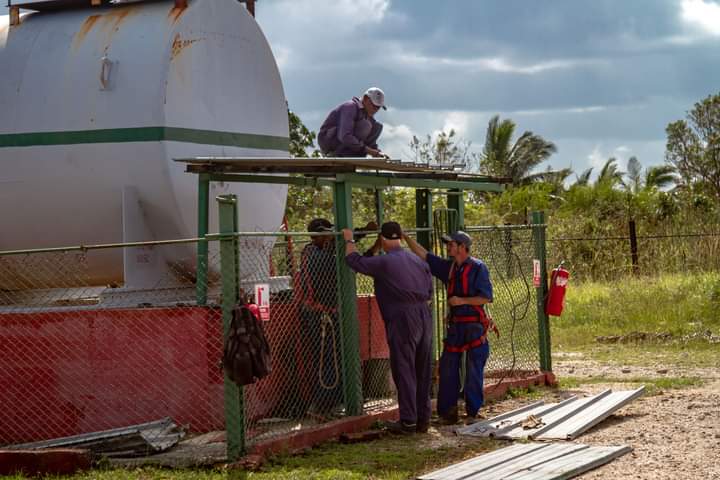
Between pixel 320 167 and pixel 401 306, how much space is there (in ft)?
4.56

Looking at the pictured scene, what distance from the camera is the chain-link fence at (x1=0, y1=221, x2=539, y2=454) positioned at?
9.48m

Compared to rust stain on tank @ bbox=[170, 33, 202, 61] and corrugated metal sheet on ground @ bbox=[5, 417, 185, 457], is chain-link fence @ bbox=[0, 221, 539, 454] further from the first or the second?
rust stain on tank @ bbox=[170, 33, 202, 61]

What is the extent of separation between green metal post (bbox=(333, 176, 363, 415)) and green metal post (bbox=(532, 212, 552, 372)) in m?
3.54

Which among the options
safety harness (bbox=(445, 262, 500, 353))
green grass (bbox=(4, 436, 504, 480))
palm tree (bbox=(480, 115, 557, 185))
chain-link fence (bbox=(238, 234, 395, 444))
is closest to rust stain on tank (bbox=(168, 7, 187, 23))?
chain-link fence (bbox=(238, 234, 395, 444))

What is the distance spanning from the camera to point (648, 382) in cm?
1265

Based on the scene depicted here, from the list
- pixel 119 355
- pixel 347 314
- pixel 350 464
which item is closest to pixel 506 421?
pixel 347 314

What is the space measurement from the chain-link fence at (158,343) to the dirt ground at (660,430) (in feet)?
4.21

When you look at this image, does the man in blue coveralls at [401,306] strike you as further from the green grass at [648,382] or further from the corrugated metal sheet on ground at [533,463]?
the green grass at [648,382]

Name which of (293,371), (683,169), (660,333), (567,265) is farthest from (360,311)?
(683,169)

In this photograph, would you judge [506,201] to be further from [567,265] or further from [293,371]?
[293,371]

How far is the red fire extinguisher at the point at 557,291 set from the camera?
12.7 meters

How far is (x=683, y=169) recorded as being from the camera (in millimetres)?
46312

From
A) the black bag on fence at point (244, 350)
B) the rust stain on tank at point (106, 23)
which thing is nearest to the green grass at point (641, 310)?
the rust stain on tank at point (106, 23)

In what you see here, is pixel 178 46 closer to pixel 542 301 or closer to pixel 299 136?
pixel 542 301
